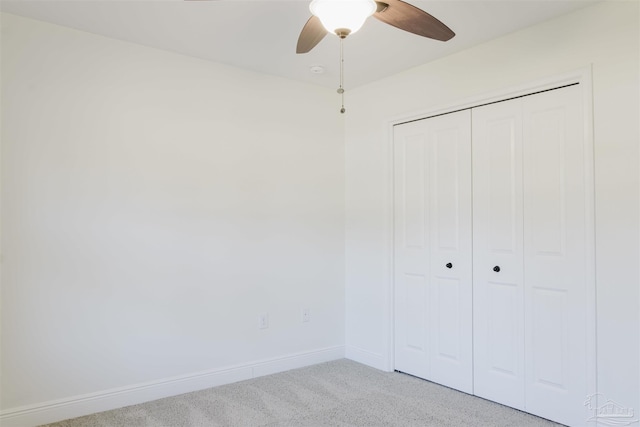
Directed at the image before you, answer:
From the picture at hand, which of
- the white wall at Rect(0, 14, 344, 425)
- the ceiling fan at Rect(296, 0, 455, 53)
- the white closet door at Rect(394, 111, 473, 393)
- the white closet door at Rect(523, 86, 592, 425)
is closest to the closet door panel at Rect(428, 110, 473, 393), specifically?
the white closet door at Rect(394, 111, 473, 393)

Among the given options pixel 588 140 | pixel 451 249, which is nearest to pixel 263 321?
pixel 451 249

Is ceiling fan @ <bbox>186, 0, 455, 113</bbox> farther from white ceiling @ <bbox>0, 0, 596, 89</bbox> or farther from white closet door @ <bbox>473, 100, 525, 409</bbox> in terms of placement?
white closet door @ <bbox>473, 100, 525, 409</bbox>

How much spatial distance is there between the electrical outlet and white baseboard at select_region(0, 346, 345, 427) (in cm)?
27

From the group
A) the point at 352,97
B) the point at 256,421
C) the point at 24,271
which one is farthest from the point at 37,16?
the point at 256,421

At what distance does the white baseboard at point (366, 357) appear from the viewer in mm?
3570

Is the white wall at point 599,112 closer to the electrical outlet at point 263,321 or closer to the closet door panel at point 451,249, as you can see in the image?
the closet door panel at point 451,249

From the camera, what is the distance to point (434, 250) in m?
3.27

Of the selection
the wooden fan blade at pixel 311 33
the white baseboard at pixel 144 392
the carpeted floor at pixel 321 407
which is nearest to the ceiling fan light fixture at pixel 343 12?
the wooden fan blade at pixel 311 33

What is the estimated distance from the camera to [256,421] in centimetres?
261

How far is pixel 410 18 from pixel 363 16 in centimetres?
25

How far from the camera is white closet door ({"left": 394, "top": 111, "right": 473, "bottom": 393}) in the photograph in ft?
10.1

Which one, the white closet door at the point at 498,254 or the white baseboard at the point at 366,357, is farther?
the white baseboard at the point at 366,357

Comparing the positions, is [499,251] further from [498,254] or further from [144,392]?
[144,392]

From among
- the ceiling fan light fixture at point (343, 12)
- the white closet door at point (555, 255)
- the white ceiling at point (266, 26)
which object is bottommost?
the white closet door at point (555, 255)
